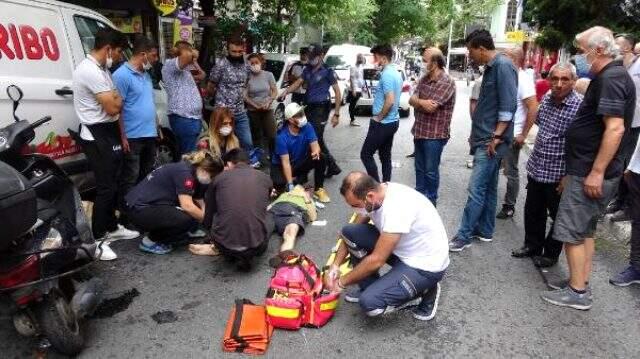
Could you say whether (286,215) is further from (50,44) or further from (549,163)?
→ (50,44)

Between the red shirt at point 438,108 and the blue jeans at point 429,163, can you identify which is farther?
the blue jeans at point 429,163

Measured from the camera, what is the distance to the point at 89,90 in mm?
3961

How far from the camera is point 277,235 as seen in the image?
15.5ft

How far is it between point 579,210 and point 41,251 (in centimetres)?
328

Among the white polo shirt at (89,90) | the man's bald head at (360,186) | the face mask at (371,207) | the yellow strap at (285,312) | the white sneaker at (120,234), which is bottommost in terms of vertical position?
the white sneaker at (120,234)

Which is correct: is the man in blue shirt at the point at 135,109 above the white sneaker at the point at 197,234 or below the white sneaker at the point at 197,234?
above

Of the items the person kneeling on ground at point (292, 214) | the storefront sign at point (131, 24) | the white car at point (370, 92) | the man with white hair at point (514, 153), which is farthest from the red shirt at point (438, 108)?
the white car at point (370, 92)

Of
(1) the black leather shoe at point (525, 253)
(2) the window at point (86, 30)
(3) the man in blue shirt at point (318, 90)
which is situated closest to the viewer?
(1) the black leather shoe at point (525, 253)

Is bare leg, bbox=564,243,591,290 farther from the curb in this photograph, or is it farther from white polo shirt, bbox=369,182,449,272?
the curb

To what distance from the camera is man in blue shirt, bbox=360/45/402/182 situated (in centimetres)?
515

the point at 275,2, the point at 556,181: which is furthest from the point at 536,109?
the point at 275,2

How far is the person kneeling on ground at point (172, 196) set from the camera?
4.07 m

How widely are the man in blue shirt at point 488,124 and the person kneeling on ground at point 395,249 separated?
3.85 ft

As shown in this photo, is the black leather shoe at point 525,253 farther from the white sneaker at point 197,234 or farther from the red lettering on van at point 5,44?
the red lettering on van at point 5,44
